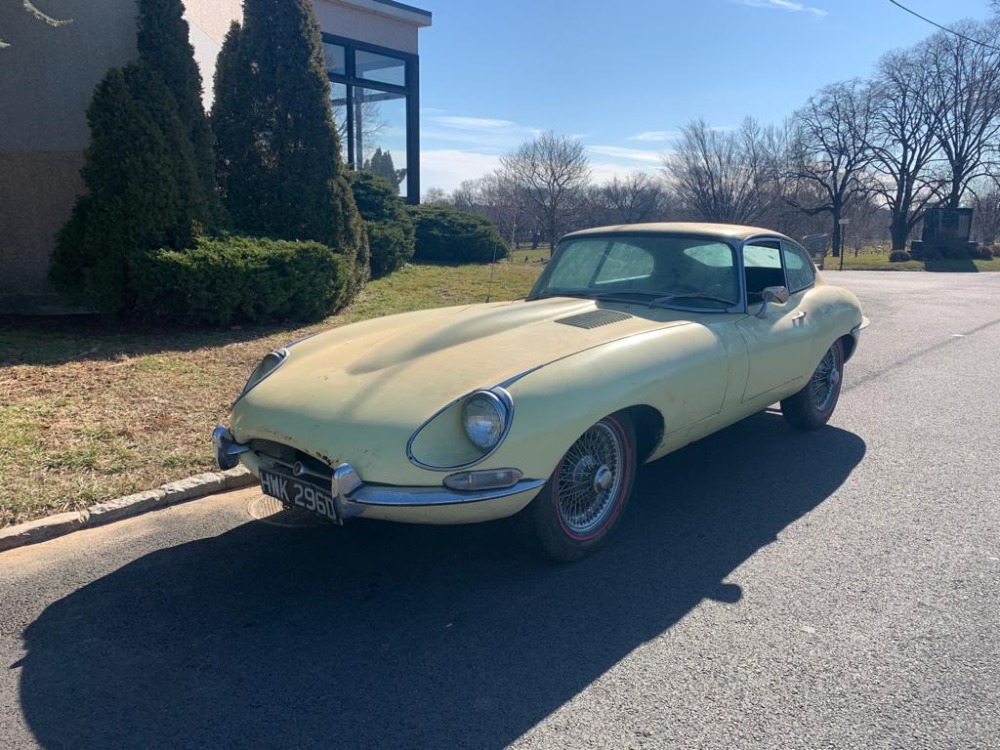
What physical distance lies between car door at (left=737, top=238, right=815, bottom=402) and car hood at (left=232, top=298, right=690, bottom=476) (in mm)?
533

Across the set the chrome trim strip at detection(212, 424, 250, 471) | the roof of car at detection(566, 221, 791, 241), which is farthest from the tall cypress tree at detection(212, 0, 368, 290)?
the chrome trim strip at detection(212, 424, 250, 471)

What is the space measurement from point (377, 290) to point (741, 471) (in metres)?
7.83

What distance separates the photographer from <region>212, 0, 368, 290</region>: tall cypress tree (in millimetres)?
9766

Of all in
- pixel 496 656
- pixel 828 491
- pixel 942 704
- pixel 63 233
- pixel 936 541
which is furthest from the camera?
pixel 63 233

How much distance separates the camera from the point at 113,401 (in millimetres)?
5641

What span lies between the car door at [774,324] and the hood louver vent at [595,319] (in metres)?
0.77

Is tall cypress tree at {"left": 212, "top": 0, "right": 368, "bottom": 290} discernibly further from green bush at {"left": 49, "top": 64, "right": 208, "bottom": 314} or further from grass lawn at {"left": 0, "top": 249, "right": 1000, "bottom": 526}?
grass lawn at {"left": 0, "top": 249, "right": 1000, "bottom": 526}

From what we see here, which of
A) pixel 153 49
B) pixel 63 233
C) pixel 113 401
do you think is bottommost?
pixel 113 401

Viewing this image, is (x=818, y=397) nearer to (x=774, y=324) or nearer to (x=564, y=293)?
(x=774, y=324)

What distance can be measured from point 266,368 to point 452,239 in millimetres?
13065

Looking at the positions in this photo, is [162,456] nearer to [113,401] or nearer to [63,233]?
[113,401]

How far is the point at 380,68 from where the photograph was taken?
56.0 ft

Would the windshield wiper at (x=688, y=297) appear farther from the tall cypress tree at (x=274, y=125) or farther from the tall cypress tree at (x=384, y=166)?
the tall cypress tree at (x=384, y=166)

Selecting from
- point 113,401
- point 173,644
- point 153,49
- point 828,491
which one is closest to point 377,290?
point 153,49
